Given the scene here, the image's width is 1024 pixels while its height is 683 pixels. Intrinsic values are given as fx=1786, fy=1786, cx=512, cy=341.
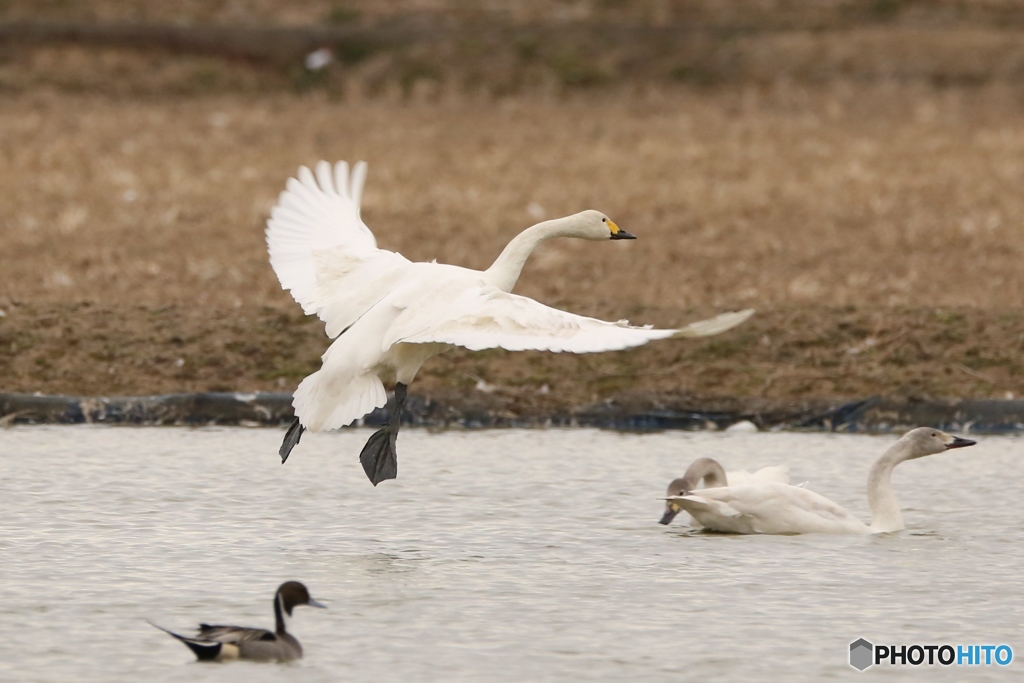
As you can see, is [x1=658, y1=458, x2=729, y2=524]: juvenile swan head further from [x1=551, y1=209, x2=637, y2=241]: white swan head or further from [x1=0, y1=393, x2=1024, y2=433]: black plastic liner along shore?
[x1=0, y1=393, x2=1024, y2=433]: black plastic liner along shore

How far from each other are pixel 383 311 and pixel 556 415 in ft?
9.96

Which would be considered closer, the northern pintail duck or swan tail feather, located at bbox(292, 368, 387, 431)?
the northern pintail duck

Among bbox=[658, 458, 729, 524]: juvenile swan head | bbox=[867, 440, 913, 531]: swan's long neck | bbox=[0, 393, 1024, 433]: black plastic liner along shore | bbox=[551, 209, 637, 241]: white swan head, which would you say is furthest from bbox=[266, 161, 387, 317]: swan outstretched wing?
bbox=[867, 440, 913, 531]: swan's long neck

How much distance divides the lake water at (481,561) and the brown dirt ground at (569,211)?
1121 millimetres

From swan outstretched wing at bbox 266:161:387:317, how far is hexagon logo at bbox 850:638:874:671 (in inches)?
139

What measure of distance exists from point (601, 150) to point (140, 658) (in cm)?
1464

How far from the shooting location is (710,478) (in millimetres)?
8062

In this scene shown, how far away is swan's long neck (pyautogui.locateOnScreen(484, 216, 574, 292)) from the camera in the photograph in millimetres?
8078

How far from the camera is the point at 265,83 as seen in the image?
26.3 m

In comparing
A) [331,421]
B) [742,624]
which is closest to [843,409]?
[331,421]

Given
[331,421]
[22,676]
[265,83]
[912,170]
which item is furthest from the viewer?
[265,83]

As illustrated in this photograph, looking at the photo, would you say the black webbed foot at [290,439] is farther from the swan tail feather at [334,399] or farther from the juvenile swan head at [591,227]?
the juvenile swan head at [591,227]

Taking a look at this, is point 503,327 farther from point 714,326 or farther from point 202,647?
point 202,647

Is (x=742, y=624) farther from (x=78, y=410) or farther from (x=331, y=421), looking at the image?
(x=78, y=410)
